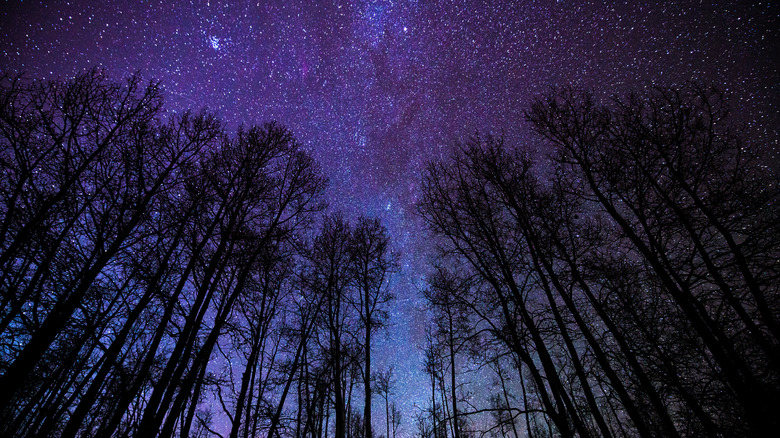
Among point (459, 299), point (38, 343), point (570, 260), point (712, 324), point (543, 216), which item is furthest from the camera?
point (543, 216)

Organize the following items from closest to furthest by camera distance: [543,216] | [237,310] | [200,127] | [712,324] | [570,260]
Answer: [712,324]
[570,260]
[543,216]
[200,127]
[237,310]

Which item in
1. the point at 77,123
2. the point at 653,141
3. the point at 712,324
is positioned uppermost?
the point at 77,123

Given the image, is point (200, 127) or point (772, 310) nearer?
point (772, 310)

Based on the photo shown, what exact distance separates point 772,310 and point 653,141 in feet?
13.9

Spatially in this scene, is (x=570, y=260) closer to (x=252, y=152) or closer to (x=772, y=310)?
(x=772, y=310)

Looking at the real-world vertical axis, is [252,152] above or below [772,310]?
above

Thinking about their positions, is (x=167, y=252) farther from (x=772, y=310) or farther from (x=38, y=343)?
(x=772, y=310)

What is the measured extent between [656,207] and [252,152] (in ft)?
36.2

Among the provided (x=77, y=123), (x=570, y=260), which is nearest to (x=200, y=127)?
(x=77, y=123)

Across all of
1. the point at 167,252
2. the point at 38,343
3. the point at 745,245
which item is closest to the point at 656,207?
the point at 745,245

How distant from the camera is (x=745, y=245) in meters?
5.58

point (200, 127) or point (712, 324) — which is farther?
point (200, 127)

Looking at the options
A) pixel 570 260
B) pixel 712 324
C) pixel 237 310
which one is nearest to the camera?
pixel 712 324

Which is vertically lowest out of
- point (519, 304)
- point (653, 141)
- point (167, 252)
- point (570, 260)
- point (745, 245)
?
point (519, 304)
